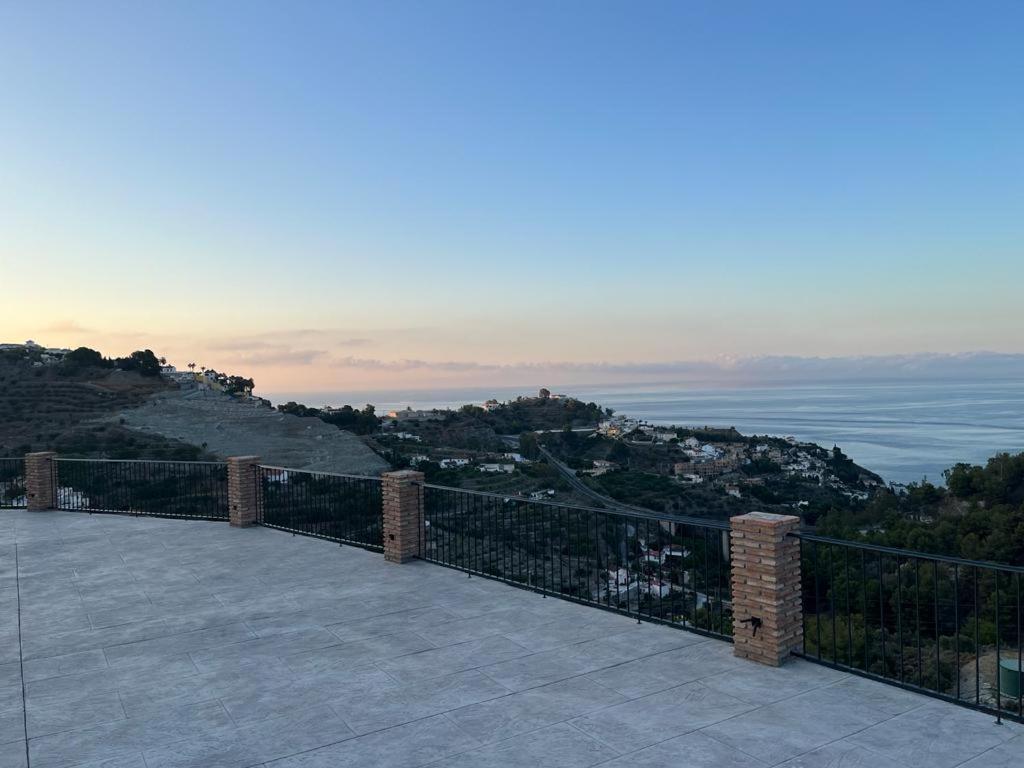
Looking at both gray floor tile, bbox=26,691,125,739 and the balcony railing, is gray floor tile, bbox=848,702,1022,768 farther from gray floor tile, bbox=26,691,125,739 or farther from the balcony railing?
gray floor tile, bbox=26,691,125,739

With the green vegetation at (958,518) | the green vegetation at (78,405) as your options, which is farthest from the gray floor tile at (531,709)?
the green vegetation at (78,405)

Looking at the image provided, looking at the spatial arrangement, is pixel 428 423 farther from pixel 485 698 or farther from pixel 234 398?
pixel 485 698

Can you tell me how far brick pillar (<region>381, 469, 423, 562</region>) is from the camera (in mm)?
9398

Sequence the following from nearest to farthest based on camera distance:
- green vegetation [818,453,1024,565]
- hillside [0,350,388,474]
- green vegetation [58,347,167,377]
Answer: green vegetation [818,453,1024,565] → hillside [0,350,388,474] → green vegetation [58,347,167,377]

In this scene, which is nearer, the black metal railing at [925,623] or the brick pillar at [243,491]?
the brick pillar at [243,491]

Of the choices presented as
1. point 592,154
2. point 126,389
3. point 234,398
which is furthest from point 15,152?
point 234,398

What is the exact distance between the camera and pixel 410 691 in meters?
5.05

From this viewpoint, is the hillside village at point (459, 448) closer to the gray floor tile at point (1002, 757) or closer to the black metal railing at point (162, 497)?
the black metal railing at point (162, 497)

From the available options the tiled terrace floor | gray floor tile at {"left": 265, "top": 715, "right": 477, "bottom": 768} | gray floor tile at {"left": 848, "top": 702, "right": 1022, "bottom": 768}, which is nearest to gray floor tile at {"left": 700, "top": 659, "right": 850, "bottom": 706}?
the tiled terrace floor

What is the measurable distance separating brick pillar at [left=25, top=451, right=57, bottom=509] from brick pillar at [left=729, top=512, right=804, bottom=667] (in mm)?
15230

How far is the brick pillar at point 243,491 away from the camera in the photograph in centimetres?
1232

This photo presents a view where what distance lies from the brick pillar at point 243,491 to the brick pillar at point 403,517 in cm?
405

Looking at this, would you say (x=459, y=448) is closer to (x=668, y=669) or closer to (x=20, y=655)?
(x=20, y=655)

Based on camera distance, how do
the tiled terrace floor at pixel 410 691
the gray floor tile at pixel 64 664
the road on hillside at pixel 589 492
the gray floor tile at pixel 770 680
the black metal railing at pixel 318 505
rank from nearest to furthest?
the tiled terrace floor at pixel 410 691, the gray floor tile at pixel 770 680, the gray floor tile at pixel 64 664, the black metal railing at pixel 318 505, the road on hillside at pixel 589 492
